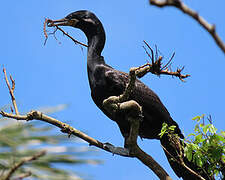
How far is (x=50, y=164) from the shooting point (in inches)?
76.1

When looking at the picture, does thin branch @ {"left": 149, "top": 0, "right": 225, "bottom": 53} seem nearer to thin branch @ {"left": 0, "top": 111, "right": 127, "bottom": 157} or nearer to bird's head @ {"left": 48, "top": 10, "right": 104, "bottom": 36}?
thin branch @ {"left": 0, "top": 111, "right": 127, "bottom": 157}

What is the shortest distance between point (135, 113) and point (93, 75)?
48.4 inches

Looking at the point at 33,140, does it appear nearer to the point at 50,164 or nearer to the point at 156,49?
the point at 50,164

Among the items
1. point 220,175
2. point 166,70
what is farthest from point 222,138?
point 166,70

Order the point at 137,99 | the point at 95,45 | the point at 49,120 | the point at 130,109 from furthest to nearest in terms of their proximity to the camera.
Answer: the point at 95,45 → the point at 137,99 → the point at 49,120 → the point at 130,109

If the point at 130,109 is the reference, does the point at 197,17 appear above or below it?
below

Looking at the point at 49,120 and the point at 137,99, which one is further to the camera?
the point at 137,99

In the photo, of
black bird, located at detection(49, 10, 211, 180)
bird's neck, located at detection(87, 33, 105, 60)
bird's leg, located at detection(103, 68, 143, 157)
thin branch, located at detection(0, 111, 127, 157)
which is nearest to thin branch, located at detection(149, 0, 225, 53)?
bird's leg, located at detection(103, 68, 143, 157)

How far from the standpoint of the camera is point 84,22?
516 centimetres

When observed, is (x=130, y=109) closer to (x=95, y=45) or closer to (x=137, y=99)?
(x=137, y=99)

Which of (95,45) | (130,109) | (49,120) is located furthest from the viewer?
(95,45)

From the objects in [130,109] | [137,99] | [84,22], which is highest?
[84,22]

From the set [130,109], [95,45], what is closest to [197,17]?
[130,109]

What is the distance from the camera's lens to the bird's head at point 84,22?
16.8 ft
